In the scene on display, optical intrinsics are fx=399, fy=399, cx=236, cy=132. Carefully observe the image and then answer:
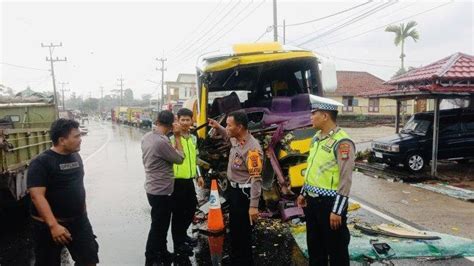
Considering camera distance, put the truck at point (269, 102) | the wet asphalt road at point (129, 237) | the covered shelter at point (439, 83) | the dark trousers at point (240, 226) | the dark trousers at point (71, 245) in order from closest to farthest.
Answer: the dark trousers at point (71, 245) < the dark trousers at point (240, 226) < the wet asphalt road at point (129, 237) < the truck at point (269, 102) < the covered shelter at point (439, 83)

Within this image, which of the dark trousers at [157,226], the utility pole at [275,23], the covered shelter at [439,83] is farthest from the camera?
the utility pole at [275,23]

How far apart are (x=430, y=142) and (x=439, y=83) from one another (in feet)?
6.52

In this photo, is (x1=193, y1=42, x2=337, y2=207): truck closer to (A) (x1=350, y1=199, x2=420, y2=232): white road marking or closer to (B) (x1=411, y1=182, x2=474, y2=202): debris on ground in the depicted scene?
(A) (x1=350, y1=199, x2=420, y2=232): white road marking

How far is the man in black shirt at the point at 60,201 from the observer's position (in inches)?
125

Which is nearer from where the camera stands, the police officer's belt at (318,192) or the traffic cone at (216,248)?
the police officer's belt at (318,192)

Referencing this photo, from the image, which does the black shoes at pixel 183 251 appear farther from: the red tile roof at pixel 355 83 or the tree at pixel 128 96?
the tree at pixel 128 96

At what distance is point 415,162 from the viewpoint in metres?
11.4

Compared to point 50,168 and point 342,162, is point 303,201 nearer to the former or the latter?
point 342,162

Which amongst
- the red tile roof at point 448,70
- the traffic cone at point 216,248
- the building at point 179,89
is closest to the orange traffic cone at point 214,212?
the traffic cone at point 216,248

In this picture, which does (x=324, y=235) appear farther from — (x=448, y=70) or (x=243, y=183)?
(x=448, y=70)

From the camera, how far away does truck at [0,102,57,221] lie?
221 inches

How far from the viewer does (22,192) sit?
19.9 ft

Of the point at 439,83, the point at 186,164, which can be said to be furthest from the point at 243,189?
the point at 439,83

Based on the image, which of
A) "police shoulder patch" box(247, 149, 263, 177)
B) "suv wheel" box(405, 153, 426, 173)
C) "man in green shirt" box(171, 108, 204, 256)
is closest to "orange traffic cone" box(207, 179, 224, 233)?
"man in green shirt" box(171, 108, 204, 256)
